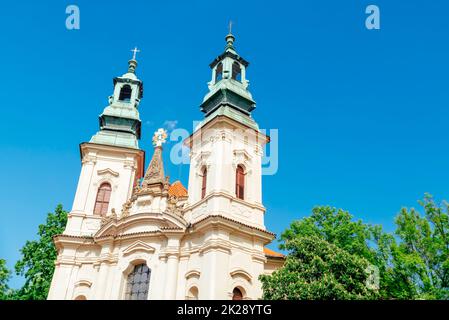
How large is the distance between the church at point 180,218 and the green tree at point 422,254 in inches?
242

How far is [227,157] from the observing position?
74.7 ft

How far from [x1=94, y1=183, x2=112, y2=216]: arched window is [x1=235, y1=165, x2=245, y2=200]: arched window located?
874 cm

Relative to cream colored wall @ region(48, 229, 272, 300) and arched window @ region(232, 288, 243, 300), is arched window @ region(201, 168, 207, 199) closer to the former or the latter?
cream colored wall @ region(48, 229, 272, 300)

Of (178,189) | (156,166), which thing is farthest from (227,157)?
(178,189)

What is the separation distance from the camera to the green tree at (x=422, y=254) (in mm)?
19403

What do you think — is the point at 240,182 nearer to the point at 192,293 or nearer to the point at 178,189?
the point at 192,293

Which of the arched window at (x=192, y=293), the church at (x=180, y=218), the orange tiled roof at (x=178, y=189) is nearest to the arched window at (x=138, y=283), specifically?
the church at (x=180, y=218)

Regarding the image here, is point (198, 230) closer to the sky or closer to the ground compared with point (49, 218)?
closer to the ground

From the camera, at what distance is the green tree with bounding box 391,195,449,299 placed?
63.7 feet

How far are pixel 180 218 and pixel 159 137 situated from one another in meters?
7.50
